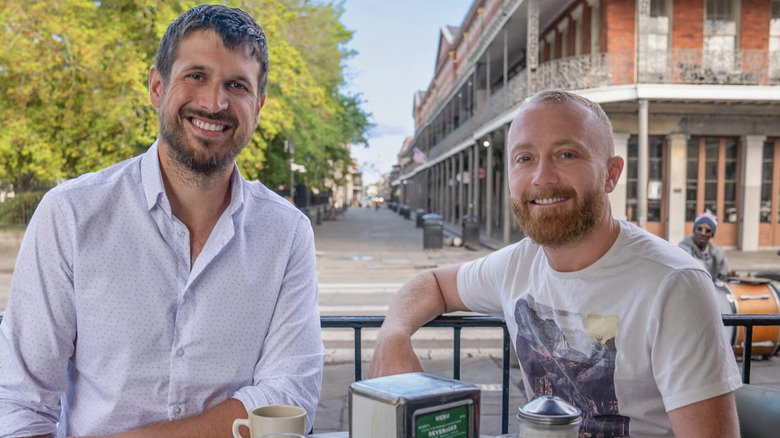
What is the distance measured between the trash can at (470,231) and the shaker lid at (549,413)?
21.5m

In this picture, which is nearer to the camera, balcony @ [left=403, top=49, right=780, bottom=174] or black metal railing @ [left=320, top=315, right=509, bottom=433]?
A: black metal railing @ [left=320, top=315, right=509, bottom=433]

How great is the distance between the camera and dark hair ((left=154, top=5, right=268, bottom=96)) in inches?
86.7

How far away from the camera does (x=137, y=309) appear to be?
6.88 ft

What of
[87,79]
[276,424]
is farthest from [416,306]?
[87,79]

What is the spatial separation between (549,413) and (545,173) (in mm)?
1001

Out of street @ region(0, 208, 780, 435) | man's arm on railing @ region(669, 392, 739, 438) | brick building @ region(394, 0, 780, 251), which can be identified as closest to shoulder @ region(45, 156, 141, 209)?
man's arm on railing @ region(669, 392, 739, 438)

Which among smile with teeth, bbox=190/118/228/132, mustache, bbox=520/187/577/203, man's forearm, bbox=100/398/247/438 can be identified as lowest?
man's forearm, bbox=100/398/247/438

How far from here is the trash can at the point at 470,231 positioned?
22.8m

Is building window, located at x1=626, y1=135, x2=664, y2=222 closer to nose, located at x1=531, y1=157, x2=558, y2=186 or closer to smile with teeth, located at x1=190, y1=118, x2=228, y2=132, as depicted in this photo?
nose, located at x1=531, y1=157, x2=558, y2=186

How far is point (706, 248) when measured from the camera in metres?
8.53

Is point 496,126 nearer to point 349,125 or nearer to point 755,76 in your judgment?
point 755,76

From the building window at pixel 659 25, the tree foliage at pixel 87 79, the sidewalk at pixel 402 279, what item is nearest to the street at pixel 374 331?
the sidewalk at pixel 402 279

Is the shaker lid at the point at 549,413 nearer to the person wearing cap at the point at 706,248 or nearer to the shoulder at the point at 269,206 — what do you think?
the shoulder at the point at 269,206

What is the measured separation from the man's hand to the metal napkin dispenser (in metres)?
0.80
